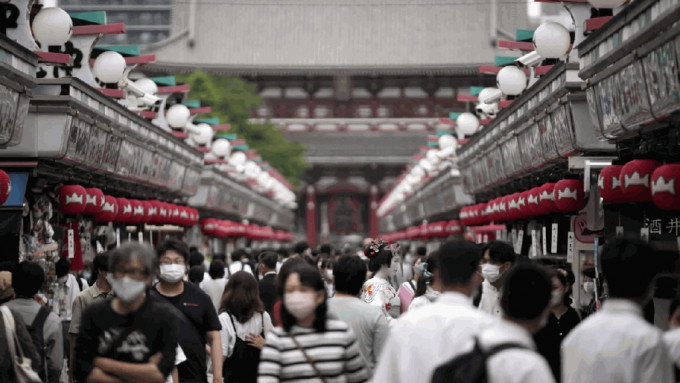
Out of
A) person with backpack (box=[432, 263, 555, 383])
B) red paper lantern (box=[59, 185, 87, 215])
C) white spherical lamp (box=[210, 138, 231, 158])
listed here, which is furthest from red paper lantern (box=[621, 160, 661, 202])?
white spherical lamp (box=[210, 138, 231, 158])

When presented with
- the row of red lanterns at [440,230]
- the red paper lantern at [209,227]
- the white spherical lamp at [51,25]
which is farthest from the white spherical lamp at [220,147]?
the white spherical lamp at [51,25]

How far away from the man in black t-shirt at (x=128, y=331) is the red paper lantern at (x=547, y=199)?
28.6 ft

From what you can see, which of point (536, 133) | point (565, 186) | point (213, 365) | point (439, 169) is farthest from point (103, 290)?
point (439, 169)

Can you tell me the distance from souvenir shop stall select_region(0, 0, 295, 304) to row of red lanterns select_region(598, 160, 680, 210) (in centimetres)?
584

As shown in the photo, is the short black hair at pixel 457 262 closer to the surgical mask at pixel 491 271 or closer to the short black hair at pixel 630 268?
the short black hair at pixel 630 268

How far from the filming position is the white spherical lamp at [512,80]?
1705 centimetres

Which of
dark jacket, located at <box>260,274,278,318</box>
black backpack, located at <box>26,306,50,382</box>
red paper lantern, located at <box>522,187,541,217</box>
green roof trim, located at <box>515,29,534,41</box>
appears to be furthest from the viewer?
green roof trim, located at <box>515,29,534,41</box>

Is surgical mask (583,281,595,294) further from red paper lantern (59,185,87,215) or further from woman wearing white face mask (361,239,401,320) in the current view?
red paper lantern (59,185,87,215)

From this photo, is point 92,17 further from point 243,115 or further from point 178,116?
point 243,115

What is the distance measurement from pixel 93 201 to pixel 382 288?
6954 millimetres

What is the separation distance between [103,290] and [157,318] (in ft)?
14.4

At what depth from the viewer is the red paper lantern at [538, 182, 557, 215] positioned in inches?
575

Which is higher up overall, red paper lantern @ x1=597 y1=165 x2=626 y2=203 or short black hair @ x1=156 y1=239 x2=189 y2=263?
red paper lantern @ x1=597 y1=165 x2=626 y2=203

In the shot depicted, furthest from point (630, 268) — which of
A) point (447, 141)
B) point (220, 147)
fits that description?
point (220, 147)
